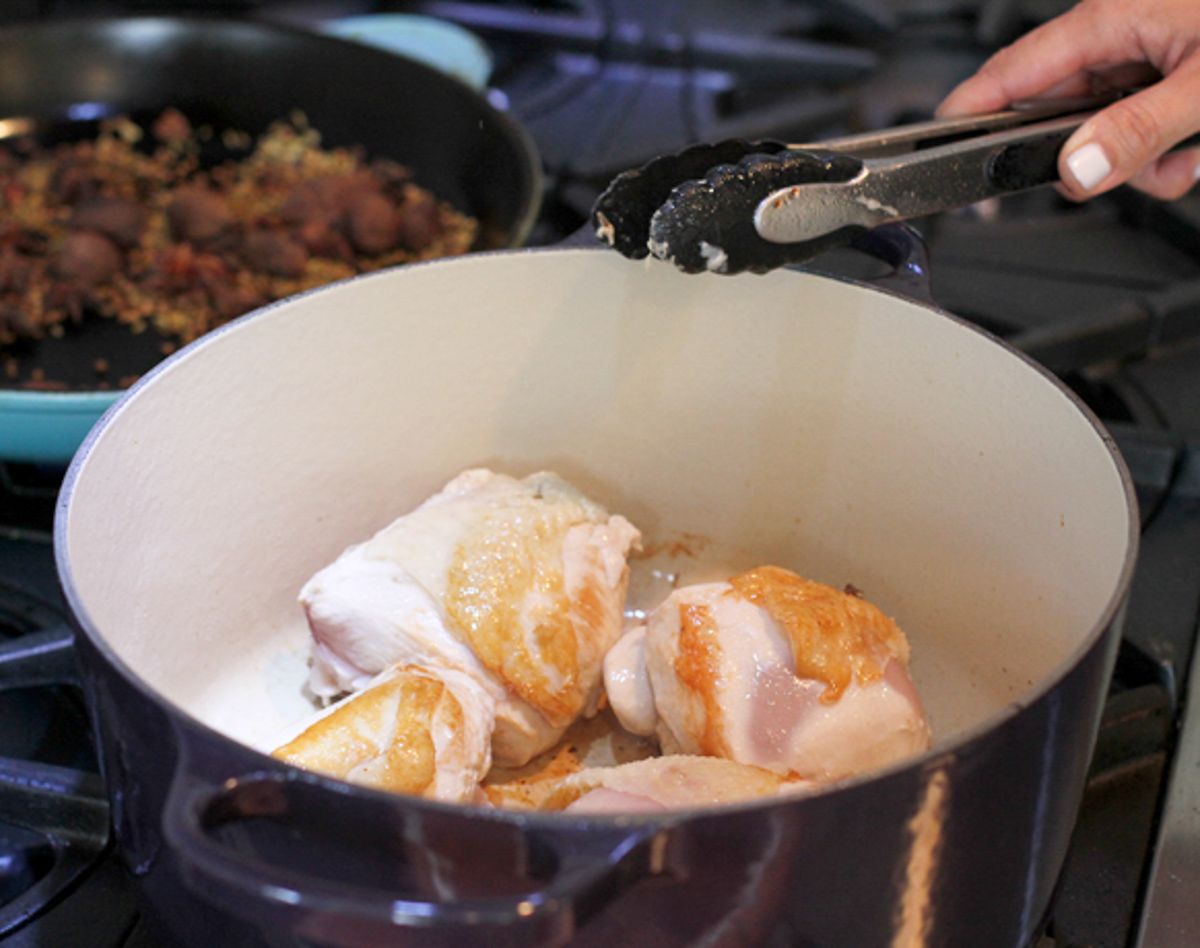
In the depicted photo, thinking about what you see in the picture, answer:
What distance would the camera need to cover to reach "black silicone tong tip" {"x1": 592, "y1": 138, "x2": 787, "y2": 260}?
0.77 meters

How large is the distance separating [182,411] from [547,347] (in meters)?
0.29

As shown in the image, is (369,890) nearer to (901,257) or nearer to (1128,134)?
(901,257)

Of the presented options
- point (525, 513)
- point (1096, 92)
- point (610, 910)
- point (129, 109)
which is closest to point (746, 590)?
point (525, 513)

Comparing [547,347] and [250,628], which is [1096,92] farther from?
[250,628]

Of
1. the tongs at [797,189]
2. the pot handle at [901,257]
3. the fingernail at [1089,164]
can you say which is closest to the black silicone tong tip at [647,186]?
the tongs at [797,189]

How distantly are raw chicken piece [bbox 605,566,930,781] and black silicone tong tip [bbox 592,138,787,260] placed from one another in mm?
259

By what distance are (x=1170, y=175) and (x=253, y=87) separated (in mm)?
1298

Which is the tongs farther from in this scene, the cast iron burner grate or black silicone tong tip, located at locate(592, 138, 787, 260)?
the cast iron burner grate

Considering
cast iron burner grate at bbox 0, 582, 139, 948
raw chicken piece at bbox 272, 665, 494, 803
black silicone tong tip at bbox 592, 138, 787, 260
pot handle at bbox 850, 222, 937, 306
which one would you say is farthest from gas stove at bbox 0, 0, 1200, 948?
black silicone tong tip at bbox 592, 138, 787, 260

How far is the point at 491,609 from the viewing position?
0.78m

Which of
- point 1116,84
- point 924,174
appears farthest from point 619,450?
point 1116,84

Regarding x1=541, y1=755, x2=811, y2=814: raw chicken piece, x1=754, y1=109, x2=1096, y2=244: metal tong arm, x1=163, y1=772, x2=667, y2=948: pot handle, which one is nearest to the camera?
x1=163, y1=772, x2=667, y2=948: pot handle

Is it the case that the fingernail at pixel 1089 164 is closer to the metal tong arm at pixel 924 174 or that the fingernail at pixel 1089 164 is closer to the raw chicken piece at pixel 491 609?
the metal tong arm at pixel 924 174

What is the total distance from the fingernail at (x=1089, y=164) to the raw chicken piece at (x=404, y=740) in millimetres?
598
